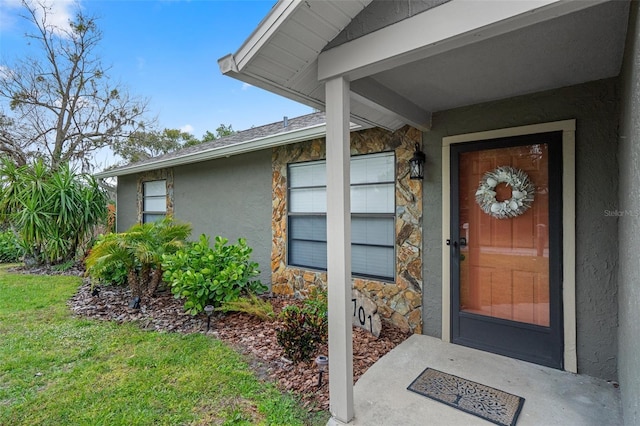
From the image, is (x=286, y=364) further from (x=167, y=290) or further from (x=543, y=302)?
(x=167, y=290)

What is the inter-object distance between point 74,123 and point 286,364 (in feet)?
53.9

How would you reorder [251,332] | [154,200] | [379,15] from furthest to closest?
[154,200] → [251,332] → [379,15]

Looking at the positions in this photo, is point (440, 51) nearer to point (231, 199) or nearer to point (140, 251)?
point (140, 251)

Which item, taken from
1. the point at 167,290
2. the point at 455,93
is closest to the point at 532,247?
the point at 455,93

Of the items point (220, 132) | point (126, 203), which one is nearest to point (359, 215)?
point (126, 203)

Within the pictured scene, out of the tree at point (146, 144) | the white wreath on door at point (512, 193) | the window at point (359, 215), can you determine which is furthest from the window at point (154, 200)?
the tree at point (146, 144)

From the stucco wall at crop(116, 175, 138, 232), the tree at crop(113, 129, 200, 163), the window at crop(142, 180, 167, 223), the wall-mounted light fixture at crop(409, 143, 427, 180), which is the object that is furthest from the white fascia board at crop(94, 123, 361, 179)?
the tree at crop(113, 129, 200, 163)

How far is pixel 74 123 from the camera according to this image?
1428cm

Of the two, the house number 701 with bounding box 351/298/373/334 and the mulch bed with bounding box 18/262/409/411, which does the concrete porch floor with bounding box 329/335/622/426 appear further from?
the house number 701 with bounding box 351/298/373/334

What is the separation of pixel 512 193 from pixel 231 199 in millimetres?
4659

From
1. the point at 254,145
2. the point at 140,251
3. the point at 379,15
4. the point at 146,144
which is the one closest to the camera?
the point at 379,15

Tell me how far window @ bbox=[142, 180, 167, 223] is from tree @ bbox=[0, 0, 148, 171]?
631 cm

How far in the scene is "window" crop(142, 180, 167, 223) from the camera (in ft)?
25.9

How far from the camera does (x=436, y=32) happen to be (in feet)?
5.80
